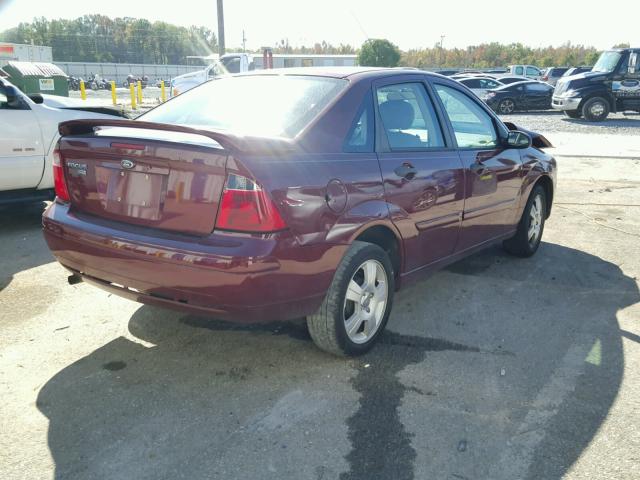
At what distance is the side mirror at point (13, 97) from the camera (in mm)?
5867

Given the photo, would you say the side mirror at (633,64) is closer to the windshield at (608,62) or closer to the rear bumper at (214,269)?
the windshield at (608,62)

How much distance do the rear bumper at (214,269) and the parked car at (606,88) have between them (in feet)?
60.7

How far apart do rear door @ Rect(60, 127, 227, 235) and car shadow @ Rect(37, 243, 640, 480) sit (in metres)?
0.87

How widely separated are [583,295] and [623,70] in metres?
16.5

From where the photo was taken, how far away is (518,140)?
4.69 m

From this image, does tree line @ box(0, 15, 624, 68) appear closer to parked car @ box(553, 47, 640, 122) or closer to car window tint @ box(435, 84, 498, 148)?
parked car @ box(553, 47, 640, 122)

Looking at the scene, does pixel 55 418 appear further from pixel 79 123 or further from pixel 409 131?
pixel 409 131

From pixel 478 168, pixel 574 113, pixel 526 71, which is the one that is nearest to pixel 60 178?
pixel 478 168

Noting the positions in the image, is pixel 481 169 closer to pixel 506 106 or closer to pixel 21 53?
pixel 506 106

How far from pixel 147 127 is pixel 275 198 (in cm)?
84

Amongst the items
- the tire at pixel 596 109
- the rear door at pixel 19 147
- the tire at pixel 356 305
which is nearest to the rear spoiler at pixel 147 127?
the tire at pixel 356 305

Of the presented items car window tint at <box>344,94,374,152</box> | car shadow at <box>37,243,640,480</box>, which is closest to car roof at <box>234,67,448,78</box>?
car window tint at <box>344,94,374,152</box>

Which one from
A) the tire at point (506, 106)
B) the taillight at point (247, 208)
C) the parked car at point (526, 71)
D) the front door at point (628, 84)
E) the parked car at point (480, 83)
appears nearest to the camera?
the taillight at point (247, 208)

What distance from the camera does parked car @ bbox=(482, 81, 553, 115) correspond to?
2253 centimetres
